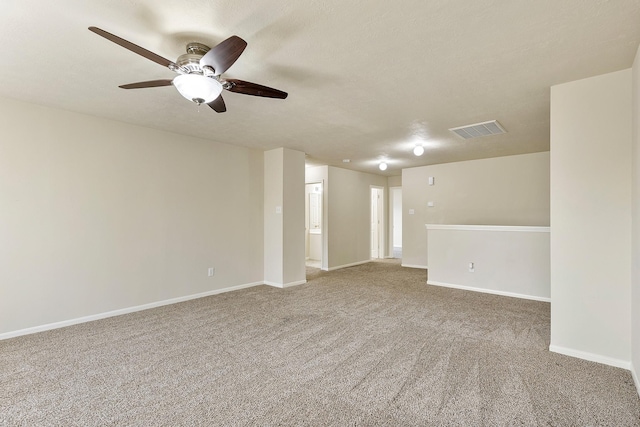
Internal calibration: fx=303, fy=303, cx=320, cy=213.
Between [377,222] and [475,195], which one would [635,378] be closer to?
[475,195]

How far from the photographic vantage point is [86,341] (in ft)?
9.72

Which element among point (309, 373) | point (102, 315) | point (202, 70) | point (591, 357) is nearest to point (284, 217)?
point (102, 315)

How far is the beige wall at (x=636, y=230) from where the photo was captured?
212 centimetres

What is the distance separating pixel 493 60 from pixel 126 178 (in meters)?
4.15

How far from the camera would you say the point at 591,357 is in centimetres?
255

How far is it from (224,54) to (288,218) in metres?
3.63

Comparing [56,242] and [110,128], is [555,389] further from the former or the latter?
[110,128]

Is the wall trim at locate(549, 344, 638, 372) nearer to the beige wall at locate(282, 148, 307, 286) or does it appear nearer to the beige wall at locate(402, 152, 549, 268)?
the beige wall at locate(282, 148, 307, 286)

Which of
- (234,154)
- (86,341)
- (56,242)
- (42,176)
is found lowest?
(86,341)

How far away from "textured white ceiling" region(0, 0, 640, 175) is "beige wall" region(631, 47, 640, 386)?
0.29m

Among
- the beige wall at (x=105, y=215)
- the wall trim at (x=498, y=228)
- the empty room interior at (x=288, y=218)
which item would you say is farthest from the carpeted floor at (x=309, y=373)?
the wall trim at (x=498, y=228)

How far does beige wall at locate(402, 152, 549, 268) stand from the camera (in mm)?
5719

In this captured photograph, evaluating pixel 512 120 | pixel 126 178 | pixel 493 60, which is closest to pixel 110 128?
pixel 126 178

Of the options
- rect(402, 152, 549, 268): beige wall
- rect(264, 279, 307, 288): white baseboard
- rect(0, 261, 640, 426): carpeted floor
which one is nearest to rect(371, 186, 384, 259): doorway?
rect(402, 152, 549, 268): beige wall
